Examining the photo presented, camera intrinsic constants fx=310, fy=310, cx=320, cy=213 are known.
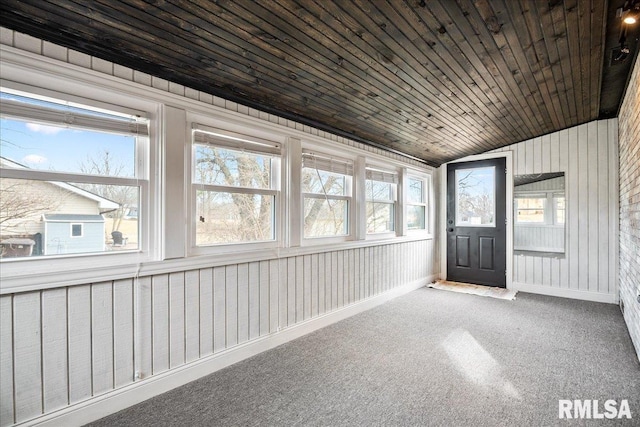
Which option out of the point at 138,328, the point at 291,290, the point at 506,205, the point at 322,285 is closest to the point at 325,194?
the point at 322,285

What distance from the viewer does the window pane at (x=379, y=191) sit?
4.19 m

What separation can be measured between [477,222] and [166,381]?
5.05m

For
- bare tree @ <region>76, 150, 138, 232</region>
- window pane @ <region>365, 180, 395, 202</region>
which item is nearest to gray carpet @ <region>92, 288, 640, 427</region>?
bare tree @ <region>76, 150, 138, 232</region>

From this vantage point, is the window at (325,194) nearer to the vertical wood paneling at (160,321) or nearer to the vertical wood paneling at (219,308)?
the vertical wood paneling at (219,308)

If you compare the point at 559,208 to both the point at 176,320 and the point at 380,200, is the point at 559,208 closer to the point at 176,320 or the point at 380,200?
the point at 380,200

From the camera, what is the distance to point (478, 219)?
533 cm

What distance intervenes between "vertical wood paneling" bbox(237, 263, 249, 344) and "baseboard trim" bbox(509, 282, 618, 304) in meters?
4.40

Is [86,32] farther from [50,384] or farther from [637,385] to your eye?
[637,385]

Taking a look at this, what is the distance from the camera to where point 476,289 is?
197 inches

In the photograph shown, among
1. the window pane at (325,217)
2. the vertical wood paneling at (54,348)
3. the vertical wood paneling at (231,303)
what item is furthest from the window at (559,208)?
the vertical wood paneling at (54,348)

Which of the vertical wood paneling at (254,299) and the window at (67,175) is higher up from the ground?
the window at (67,175)

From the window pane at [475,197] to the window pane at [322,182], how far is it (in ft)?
9.13

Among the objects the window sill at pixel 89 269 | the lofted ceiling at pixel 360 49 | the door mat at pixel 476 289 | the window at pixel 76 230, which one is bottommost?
the door mat at pixel 476 289

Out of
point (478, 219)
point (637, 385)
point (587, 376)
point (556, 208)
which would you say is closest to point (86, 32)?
point (587, 376)
